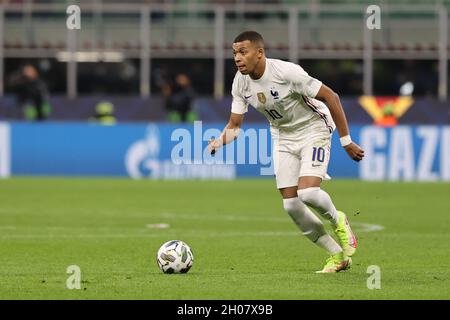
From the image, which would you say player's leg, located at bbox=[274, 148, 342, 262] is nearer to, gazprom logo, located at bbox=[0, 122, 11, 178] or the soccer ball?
the soccer ball

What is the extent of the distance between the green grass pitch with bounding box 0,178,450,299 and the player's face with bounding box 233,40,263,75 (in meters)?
1.91

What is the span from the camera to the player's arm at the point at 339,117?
36.6 ft

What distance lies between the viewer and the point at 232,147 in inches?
980

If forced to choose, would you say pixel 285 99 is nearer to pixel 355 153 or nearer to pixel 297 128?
pixel 297 128

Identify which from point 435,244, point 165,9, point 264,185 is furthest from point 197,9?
Answer: point 435,244

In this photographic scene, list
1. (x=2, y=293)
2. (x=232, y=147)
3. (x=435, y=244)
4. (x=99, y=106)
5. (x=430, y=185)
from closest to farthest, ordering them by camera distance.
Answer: (x=2, y=293)
(x=435, y=244)
(x=232, y=147)
(x=430, y=185)
(x=99, y=106)

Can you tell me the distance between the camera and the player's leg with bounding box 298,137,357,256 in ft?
37.2

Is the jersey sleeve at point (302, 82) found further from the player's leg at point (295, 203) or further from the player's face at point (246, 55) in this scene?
the player's leg at point (295, 203)

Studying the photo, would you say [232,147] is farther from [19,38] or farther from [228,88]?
[19,38]

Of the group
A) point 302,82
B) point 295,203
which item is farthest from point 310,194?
point 302,82

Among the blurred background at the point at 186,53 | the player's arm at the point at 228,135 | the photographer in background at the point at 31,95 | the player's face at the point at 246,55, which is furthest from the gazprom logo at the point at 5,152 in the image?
the player's face at the point at 246,55

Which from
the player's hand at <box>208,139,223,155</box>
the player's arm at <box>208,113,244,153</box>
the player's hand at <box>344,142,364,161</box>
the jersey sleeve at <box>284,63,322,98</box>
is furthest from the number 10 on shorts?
the player's hand at <box>208,139,223,155</box>

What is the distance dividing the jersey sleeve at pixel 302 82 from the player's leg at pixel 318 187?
1.76 ft

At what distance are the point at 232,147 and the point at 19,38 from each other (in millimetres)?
11630
